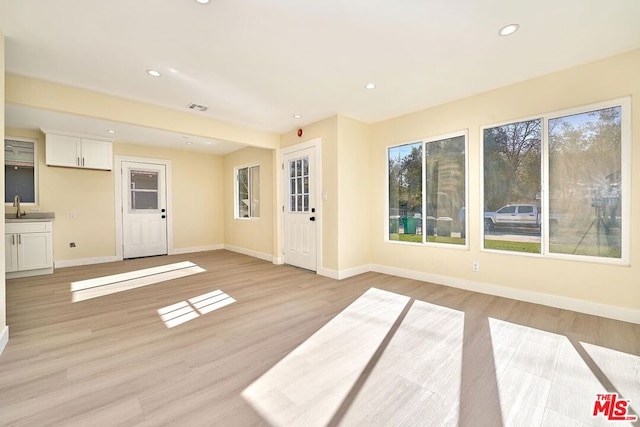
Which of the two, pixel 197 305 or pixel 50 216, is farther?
pixel 50 216

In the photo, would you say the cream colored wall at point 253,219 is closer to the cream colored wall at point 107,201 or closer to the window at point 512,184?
the cream colored wall at point 107,201

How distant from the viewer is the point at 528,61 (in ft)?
9.50

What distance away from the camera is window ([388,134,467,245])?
399 cm

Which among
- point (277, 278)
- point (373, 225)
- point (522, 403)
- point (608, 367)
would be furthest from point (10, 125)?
point (608, 367)

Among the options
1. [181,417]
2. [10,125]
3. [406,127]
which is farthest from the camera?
[10,125]

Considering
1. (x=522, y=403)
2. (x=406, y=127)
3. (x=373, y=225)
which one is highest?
(x=406, y=127)

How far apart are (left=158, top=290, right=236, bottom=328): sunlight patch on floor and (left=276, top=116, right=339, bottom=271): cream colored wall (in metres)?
1.76

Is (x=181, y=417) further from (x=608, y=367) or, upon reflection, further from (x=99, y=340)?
(x=608, y=367)

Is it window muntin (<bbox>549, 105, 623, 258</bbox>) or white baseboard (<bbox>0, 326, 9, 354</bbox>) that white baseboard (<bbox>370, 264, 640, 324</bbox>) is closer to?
window muntin (<bbox>549, 105, 623, 258</bbox>)

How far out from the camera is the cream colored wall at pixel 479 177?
2.76m

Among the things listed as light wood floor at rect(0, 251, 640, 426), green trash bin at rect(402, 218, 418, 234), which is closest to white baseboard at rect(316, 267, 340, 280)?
light wood floor at rect(0, 251, 640, 426)

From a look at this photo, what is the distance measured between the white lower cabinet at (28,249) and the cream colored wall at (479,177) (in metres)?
5.92

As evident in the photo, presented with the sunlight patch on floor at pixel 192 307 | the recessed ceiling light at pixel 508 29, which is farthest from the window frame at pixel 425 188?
the sunlight patch on floor at pixel 192 307

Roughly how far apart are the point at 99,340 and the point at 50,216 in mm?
4062
